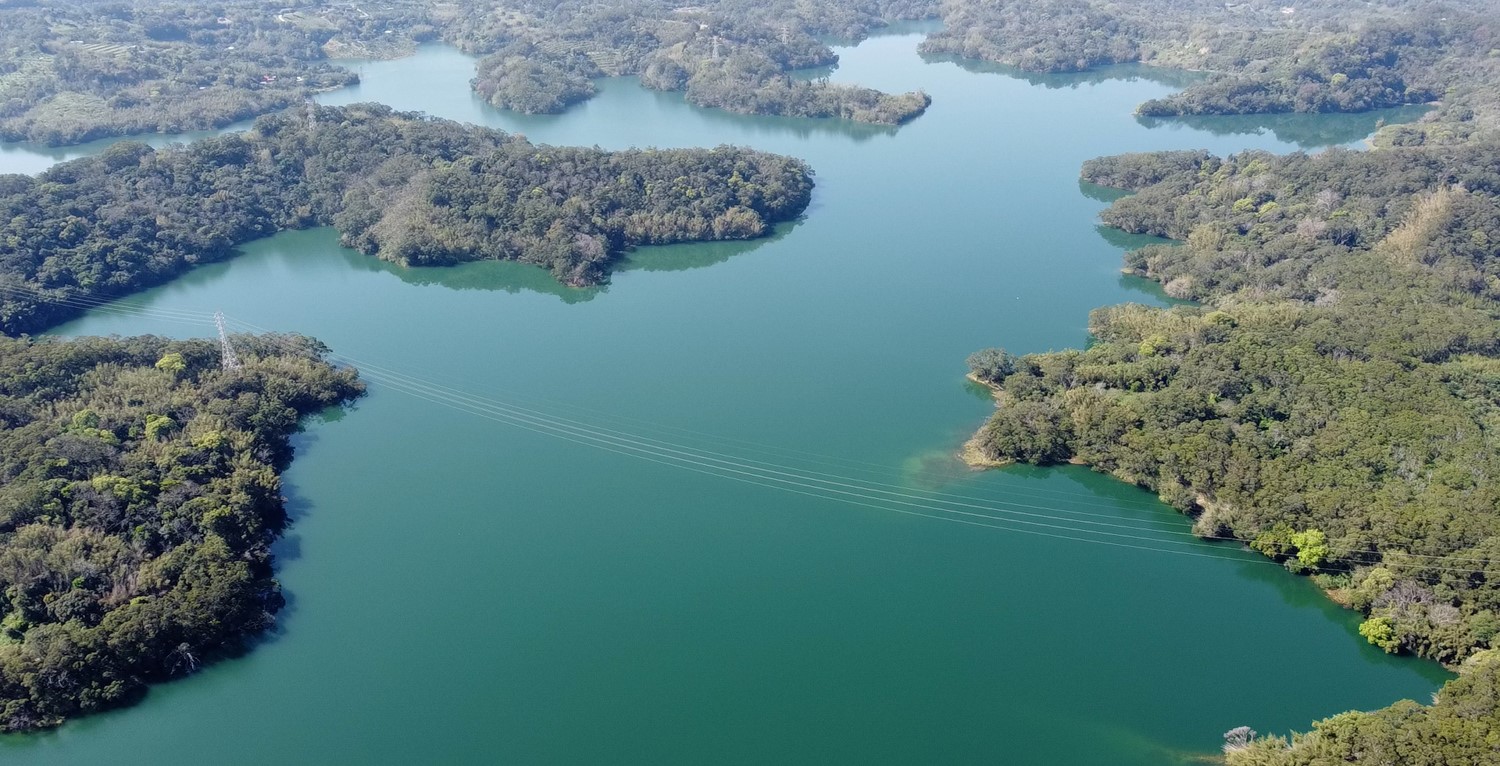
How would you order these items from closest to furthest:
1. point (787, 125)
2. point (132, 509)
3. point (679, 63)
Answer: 1. point (132, 509)
2. point (787, 125)
3. point (679, 63)

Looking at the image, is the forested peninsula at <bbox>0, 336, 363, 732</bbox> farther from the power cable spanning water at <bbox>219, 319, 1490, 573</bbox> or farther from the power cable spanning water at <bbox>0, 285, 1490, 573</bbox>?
the power cable spanning water at <bbox>219, 319, 1490, 573</bbox>

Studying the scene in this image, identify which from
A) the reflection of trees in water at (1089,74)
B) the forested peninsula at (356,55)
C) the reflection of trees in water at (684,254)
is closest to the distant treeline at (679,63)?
the forested peninsula at (356,55)

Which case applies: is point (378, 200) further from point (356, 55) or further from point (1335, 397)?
point (356, 55)

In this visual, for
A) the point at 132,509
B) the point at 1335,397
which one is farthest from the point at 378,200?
the point at 1335,397

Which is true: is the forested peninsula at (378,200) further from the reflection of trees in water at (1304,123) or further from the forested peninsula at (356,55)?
the reflection of trees in water at (1304,123)

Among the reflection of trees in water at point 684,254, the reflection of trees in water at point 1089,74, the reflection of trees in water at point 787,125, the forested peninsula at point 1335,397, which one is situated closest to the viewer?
the forested peninsula at point 1335,397
